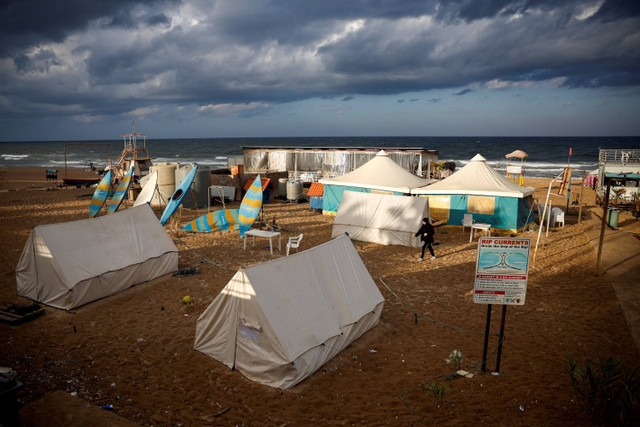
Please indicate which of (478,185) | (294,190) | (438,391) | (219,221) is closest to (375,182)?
(478,185)

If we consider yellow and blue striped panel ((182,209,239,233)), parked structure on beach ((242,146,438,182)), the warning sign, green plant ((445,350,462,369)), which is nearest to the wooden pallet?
yellow and blue striped panel ((182,209,239,233))

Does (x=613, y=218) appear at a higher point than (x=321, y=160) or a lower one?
lower

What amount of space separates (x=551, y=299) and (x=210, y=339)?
795 cm

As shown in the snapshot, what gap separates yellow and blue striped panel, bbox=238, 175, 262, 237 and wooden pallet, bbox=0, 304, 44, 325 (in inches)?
255

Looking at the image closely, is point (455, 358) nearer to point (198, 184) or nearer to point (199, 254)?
point (199, 254)

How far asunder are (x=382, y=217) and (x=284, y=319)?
358 inches

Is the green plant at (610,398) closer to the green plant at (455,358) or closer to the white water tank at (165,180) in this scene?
the green plant at (455,358)

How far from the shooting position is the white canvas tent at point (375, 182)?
17734 mm

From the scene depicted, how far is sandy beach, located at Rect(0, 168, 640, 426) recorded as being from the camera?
532cm

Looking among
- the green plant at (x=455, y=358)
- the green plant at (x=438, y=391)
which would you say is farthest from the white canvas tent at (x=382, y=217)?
the green plant at (x=438, y=391)

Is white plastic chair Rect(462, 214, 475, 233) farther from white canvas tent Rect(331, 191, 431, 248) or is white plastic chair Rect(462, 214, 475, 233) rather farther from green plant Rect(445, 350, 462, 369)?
green plant Rect(445, 350, 462, 369)

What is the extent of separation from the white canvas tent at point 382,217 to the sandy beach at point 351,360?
267 centimetres

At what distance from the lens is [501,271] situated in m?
5.97

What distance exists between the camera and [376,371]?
6445 millimetres
